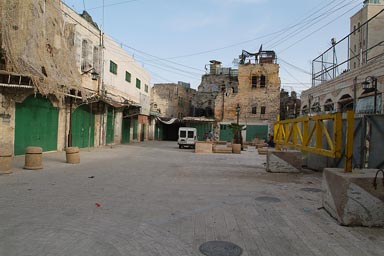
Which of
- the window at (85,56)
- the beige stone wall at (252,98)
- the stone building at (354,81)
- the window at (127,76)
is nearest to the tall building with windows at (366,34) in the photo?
the stone building at (354,81)

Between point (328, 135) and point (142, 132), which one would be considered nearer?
point (328, 135)

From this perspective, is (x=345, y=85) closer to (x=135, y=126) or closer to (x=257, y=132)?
(x=135, y=126)

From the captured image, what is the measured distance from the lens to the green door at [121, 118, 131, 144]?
102ft

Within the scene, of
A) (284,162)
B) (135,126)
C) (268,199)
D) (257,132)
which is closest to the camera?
(268,199)

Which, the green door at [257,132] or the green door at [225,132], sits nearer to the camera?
the green door at [257,132]

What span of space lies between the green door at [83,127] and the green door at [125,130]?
23.4 feet

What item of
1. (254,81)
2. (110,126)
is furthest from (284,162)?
(254,81)

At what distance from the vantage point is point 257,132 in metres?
40.5

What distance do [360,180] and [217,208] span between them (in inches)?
112

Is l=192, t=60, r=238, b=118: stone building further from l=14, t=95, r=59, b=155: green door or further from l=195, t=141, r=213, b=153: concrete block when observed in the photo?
l=14, t=95, r=59, b=155: green door

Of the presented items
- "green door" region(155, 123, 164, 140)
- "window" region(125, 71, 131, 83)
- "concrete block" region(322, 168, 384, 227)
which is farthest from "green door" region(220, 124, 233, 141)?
"concrete block" region(322, 168, 384, 227)

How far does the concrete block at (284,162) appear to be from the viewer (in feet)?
42.6

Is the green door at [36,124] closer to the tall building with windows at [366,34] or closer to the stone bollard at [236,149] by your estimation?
the stone bollard at [236,149]

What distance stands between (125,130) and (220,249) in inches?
1120
